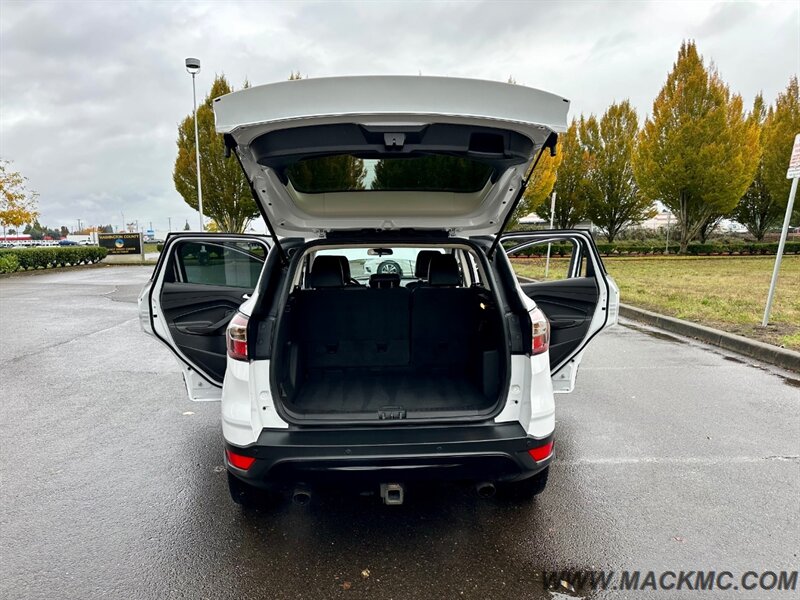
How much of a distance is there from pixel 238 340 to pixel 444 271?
1995 mm

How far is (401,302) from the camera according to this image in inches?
134

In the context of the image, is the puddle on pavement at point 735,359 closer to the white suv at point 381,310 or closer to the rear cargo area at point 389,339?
the white suv at point 381,310

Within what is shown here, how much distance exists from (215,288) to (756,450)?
4.02 m

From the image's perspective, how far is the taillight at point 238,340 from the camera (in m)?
2.32

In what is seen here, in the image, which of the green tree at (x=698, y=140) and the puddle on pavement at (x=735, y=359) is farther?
the green tree at (x=698, y=140)

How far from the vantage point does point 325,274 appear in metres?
3.70

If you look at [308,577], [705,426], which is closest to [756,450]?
[705,426]

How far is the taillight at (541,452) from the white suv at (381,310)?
0.4 inches

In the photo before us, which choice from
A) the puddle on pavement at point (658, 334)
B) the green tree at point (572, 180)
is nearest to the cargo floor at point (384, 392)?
the puddle on pavement at point (658, 334)

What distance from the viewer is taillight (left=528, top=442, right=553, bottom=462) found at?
2283 mm

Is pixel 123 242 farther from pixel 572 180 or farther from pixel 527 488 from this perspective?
pixel 527 488

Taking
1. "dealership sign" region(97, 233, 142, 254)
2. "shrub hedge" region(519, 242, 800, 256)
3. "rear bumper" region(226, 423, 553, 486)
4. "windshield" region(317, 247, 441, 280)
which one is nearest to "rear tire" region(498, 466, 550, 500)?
"rear bumper" region(226, 423, 553, 486)

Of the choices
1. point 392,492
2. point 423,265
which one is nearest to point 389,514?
point 392,492

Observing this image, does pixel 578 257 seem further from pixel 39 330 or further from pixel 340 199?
pixel 39 330
